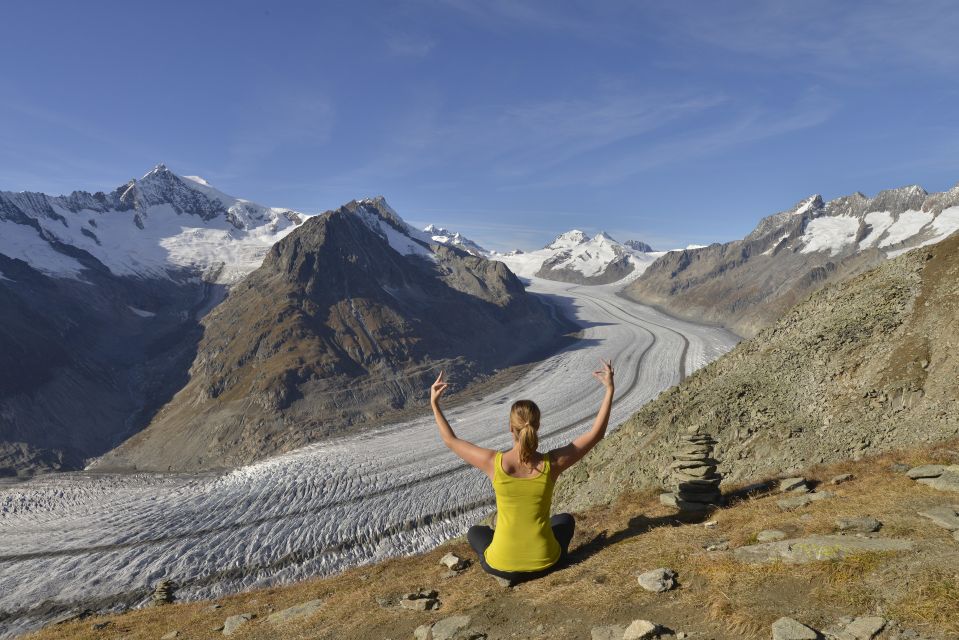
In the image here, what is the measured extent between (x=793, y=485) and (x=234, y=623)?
48.8ft

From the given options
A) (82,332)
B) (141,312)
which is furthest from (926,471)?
(141,312)

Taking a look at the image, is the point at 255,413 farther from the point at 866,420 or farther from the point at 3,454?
the point at 866,420

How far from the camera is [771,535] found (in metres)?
9.86

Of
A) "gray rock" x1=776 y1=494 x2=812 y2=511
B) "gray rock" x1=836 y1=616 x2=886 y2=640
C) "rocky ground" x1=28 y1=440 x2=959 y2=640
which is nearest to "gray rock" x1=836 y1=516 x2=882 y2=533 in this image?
"rocky ground" x1=28 y1=440 x2=959 y2=640

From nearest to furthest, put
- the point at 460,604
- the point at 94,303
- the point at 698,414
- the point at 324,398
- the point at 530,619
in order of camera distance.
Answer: the point at 530,619
the point at 460,604
the point at 698,414
the point at 324,398
the point at 94,303

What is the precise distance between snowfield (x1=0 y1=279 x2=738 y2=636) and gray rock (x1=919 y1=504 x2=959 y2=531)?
37933 mm

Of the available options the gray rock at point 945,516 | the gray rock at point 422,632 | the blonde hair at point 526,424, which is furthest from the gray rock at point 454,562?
the gray rock at point 945,516

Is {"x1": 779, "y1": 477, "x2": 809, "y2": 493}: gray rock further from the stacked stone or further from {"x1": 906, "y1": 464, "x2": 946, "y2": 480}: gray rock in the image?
{"x1": 906, "y1": 464, "x2": 946, "y2": 480}: gray rock

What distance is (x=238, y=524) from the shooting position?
152 ft

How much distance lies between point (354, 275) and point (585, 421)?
71.7 metres

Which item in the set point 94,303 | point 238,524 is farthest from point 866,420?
point 94,303

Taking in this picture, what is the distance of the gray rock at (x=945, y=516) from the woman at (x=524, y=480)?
641 centimetres

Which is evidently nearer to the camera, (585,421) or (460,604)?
(460,604)

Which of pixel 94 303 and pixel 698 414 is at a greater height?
pixel 94 303
